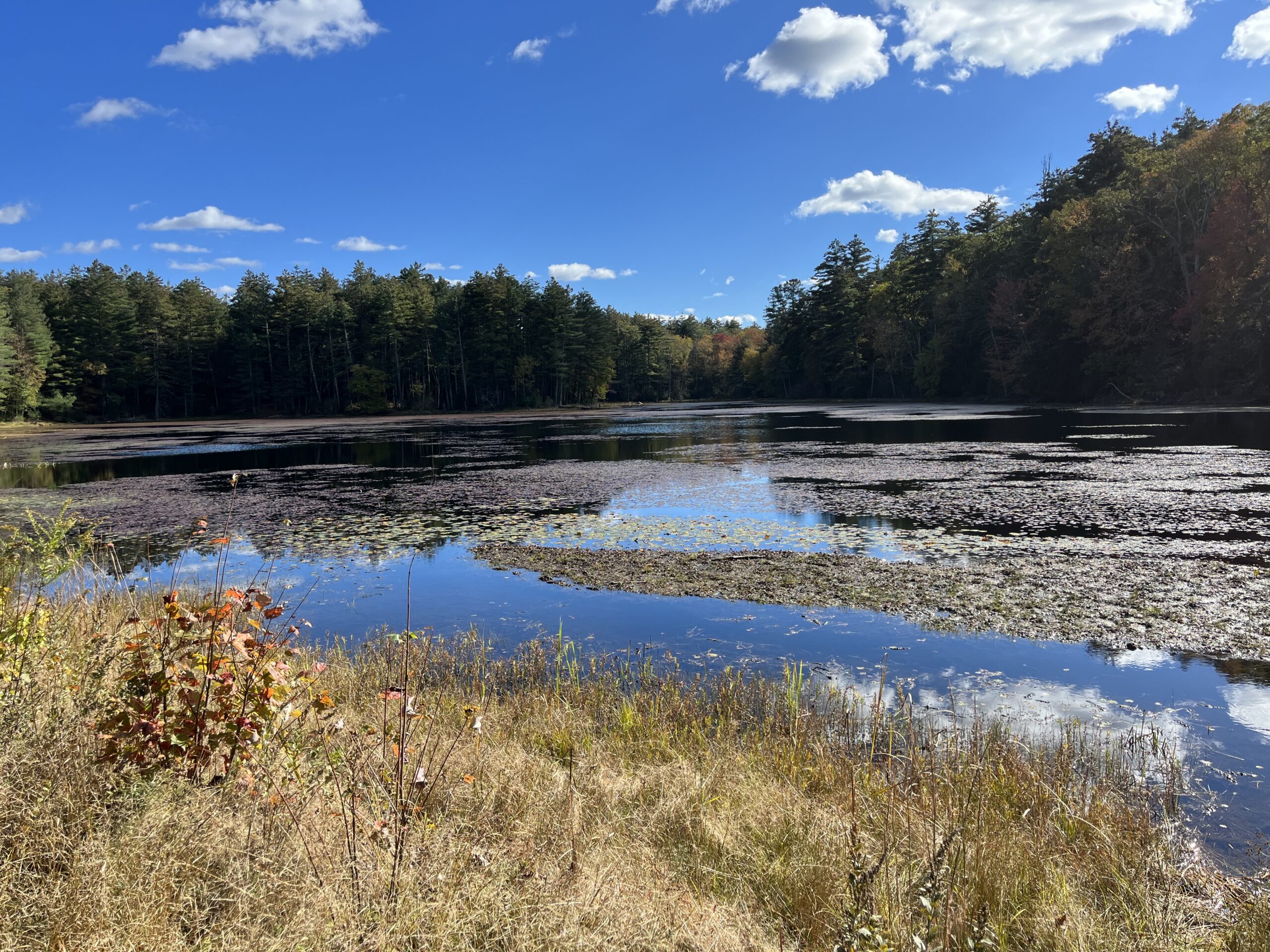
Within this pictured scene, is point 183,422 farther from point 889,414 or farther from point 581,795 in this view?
point 581,795

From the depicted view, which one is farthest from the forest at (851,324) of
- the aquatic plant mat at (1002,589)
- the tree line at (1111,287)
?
the aquatic plant mat at (1002,589)

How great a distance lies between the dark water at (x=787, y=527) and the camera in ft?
20.1

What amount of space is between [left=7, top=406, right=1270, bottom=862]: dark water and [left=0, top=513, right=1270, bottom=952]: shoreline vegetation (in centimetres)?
112

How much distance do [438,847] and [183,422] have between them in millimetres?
81666

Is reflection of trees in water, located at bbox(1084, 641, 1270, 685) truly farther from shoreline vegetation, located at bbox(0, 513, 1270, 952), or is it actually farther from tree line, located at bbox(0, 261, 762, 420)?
tree line, located at bbox(0, 261, 762, 420)

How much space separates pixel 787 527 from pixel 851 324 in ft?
251

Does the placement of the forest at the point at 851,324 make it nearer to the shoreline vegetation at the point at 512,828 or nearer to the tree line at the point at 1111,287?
the tree line at the point at 1111,287

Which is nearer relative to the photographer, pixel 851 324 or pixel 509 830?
pixel 509 830

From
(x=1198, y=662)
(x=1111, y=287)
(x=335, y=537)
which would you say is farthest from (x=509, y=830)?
(x=1111, y=287)

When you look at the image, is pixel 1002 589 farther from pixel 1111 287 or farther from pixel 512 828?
pixel 1111 287

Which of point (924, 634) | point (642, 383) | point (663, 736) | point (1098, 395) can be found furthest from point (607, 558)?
point (642, 383)

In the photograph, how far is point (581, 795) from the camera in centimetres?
411

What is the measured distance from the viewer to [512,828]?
3.62 m

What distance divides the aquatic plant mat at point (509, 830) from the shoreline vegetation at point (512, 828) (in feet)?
0.05
